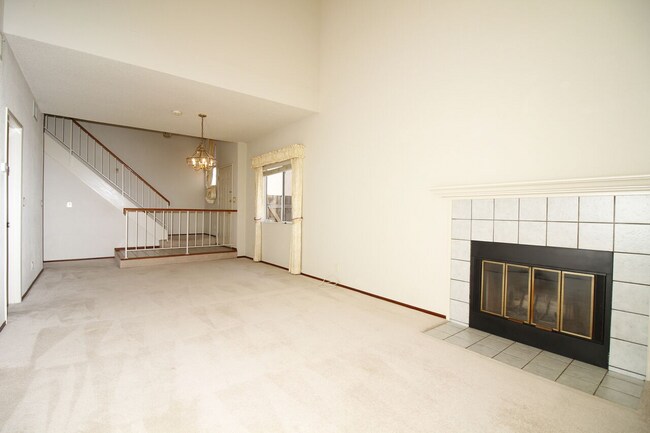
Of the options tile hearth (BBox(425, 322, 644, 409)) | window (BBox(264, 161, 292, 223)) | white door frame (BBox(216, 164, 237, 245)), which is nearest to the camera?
tile hearth (BBox(425, 322, 644, 409))

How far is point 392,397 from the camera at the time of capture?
1.88 m

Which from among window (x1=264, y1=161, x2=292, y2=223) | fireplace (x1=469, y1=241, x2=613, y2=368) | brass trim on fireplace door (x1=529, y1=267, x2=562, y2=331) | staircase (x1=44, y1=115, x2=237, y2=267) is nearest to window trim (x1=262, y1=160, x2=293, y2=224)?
window (x1=264, y1=161, x2=292, y2=223)

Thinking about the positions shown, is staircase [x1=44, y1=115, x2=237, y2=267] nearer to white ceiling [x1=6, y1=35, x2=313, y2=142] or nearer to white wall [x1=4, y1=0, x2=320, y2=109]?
white ceiling [x1=6, y1=35, x2=313, y2=142]

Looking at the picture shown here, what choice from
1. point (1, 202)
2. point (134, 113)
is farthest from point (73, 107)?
point (1, 202)

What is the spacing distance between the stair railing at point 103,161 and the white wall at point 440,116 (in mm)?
5591

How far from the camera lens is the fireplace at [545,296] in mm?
2357

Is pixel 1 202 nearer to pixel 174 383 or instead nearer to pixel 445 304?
pixel 174 383

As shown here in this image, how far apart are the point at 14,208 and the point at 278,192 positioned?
398cm

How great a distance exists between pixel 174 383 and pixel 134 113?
479cm

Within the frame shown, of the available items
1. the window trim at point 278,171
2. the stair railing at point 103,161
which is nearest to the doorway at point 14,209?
the stair railing at point 103,161

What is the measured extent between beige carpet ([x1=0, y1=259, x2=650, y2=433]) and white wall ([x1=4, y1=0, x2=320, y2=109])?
2915 mm

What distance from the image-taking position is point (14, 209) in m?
3.62

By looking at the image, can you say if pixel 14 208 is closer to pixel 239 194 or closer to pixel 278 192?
pixel 278 192

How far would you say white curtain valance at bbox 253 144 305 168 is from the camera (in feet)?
17.8
